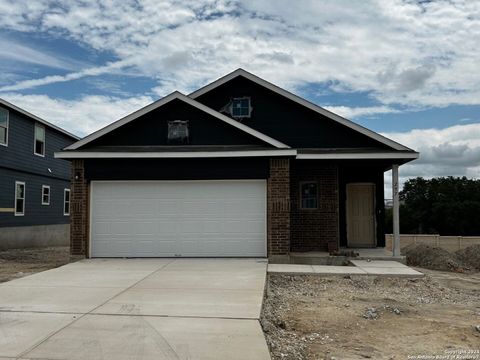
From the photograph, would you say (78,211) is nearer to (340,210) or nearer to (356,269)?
(356,269)

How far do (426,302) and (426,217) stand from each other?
51.9 metres

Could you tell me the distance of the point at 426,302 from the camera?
942 centimetres

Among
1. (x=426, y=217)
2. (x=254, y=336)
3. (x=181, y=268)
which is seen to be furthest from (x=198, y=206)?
(x=426, y=217)

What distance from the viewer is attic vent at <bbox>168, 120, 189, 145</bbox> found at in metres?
13.6

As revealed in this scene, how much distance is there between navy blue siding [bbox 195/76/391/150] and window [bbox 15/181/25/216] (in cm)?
1061

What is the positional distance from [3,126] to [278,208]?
13.5 metres

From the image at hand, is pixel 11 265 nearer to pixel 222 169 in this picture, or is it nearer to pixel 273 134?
pixel 222 169

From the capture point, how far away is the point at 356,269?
11922mm

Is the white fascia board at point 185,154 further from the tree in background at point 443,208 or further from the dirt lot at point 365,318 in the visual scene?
the tree in background at point 443,208

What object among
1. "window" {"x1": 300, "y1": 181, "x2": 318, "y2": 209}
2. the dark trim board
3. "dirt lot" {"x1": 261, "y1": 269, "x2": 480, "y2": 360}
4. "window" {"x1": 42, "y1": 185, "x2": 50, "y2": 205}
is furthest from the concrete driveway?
"window" {"x1": 42, "y1": 185, "x2": 50, "y2": 205}

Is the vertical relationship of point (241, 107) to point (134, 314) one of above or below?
above

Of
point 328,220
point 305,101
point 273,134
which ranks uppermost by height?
point 305,101

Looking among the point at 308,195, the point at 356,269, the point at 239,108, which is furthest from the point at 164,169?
the point at 356,269

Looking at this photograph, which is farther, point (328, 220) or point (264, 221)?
point (328, 220)
